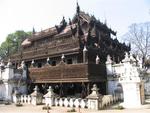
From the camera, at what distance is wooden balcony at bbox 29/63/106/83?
24.3 m

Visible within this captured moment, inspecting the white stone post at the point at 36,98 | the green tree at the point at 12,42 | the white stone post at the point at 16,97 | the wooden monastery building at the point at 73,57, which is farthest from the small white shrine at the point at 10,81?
the green tree at the point at 12,42

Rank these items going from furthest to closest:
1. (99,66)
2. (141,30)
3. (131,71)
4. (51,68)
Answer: (141,30), (51,68), (99,66), (131,71)

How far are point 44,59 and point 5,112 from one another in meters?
14.1

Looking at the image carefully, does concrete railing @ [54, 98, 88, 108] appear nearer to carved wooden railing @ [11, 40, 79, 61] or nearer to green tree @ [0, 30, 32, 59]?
carved wooden railing @ [11, 40, 79, 61]

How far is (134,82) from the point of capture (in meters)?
21.5

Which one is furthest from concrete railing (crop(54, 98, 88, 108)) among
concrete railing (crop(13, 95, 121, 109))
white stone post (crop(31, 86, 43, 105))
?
white stone post (crop(31, 86, 43, 105))

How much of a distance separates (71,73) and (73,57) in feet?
16.5

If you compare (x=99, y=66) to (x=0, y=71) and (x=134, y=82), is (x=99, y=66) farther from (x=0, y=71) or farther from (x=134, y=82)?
(x=0, y=71)

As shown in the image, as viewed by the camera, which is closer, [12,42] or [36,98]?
[36,98]

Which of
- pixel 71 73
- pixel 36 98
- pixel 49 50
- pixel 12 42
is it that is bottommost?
pixel 36 98

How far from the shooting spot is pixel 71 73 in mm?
25500

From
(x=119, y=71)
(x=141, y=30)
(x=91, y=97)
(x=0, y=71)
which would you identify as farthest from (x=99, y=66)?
(x=141, y=30)

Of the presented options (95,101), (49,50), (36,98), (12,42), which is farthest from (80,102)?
(12,42)

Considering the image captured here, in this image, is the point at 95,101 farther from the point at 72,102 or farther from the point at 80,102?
the point at 72,102
